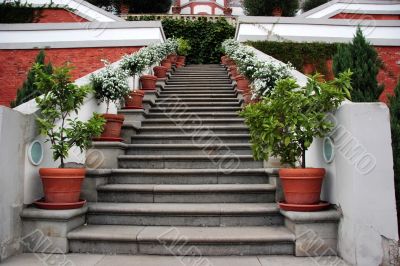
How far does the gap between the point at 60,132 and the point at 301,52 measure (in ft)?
27.5

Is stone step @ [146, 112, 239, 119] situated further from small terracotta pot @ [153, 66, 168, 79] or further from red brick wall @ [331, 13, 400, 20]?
red brick wall @ [331, 13, 400, 20]

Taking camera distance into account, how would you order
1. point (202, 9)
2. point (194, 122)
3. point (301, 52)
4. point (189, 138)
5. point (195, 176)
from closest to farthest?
point (195, 176), point (189, 138), point (194, 122), point (301, 52), point (202, 9)

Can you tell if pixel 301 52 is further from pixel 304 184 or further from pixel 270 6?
pixel 270 6

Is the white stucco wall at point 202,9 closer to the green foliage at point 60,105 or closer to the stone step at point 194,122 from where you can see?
the stone step at point 194,122

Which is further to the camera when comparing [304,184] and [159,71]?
[159,71]

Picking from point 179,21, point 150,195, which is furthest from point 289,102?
point 179,21

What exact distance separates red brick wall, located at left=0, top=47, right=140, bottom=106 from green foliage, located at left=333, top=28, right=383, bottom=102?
590cm

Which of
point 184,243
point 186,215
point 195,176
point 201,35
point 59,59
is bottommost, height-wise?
point 184,243

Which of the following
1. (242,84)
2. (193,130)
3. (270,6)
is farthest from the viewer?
(270,6)

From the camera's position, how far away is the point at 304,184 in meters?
3.28

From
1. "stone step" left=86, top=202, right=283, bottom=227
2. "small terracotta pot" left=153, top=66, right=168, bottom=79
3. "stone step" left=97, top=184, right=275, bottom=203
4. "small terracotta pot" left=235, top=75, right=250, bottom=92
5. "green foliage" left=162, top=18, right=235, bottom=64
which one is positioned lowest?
"stone step" left=86, top=202, right=283, bottom=227

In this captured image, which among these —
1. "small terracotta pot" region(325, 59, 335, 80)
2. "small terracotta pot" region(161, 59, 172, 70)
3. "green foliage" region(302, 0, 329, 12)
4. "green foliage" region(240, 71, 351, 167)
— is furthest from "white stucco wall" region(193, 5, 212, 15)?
"green foliage" region(240, 71, 351, 167)

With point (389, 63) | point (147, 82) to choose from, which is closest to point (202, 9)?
point (389, 63)

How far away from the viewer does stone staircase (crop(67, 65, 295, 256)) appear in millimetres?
3203
